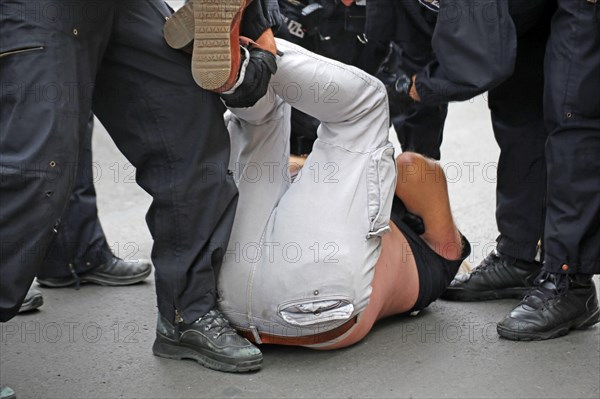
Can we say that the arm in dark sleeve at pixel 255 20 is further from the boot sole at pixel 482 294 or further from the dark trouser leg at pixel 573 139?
the boot sole at pixel 482 294

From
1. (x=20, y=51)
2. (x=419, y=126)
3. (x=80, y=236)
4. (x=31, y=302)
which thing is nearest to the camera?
(x=20, y=51)

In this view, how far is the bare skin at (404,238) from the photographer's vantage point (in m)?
3.17

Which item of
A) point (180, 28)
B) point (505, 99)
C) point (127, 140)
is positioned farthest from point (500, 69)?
point (127, 140)

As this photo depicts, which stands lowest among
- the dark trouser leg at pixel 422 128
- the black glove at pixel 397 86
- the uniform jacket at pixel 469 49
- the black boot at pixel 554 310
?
the black boot at pixel 554 310

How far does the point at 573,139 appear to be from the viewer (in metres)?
3.13

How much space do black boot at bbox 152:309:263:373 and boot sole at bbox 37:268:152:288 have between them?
745 mm


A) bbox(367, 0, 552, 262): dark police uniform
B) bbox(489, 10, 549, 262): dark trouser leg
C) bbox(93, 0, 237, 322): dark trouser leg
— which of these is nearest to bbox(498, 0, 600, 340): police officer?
bbox(367, 0, 552, 262): dark police uniform

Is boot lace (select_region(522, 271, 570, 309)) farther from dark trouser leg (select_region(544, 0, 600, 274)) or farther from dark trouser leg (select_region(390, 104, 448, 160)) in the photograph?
dark trouser leg (select_region(390, 104, 448, 160))

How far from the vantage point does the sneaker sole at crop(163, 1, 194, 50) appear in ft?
9.00

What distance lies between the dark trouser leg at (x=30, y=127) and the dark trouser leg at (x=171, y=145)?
26 cm

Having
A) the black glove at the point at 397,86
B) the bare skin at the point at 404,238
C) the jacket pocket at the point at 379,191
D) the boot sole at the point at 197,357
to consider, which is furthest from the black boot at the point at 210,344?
the black glove at the point at 397,86

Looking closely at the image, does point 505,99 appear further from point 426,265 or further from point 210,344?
point 210,344

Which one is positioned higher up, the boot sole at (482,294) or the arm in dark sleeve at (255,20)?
the arm in dark sleeve at (255,20)

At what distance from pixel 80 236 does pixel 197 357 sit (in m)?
0.97
